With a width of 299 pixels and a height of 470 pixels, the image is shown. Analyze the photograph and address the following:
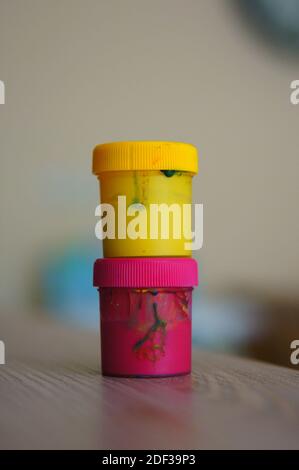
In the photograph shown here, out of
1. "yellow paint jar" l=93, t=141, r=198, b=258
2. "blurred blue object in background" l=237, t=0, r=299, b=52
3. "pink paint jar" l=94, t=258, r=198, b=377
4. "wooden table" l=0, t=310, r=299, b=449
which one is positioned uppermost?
"blurred blue object in background" l=237, t=0, r=299, b=52

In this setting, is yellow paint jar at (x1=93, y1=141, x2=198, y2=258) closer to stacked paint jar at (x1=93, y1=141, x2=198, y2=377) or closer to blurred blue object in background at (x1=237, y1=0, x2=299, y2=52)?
stacked paint jar at (x1=93, y1=141, x2=198, y2=377)

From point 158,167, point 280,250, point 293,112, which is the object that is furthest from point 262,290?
point 158,167

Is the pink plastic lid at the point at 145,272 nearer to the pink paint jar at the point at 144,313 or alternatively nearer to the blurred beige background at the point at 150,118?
the pink paint jar at the point at 144,313

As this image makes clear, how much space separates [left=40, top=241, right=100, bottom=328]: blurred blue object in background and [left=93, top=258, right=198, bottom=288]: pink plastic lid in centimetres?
60

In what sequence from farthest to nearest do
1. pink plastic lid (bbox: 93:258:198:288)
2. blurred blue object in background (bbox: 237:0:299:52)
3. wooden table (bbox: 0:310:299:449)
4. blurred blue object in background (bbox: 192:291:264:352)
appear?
1. blurred blue object in background (bbox: 237:0:299:52)
2. blurred blue object in background (bbox: 192:291:264:352)
3. pink plastic lid (bbox: 93:258:198:288)
4. wooden table (bbox: 0:310:299:449)

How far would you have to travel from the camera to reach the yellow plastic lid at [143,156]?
1387 mm

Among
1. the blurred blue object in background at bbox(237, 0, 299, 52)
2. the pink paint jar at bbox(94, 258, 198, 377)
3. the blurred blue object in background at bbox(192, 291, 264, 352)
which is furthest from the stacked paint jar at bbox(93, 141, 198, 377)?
the blurred blue object in background at bbox(237, 0, 299, 52)

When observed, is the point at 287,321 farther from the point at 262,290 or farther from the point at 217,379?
the point at 217,379

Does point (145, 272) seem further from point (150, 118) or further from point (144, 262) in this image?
point (150, 118)

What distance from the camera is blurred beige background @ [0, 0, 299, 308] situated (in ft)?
6.61

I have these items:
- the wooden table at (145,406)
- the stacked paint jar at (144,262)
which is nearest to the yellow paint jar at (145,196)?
the stacked paint jar at (144,262)

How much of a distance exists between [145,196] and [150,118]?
694mm

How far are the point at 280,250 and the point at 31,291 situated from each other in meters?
0.60

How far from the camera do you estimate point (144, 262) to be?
1.37m
